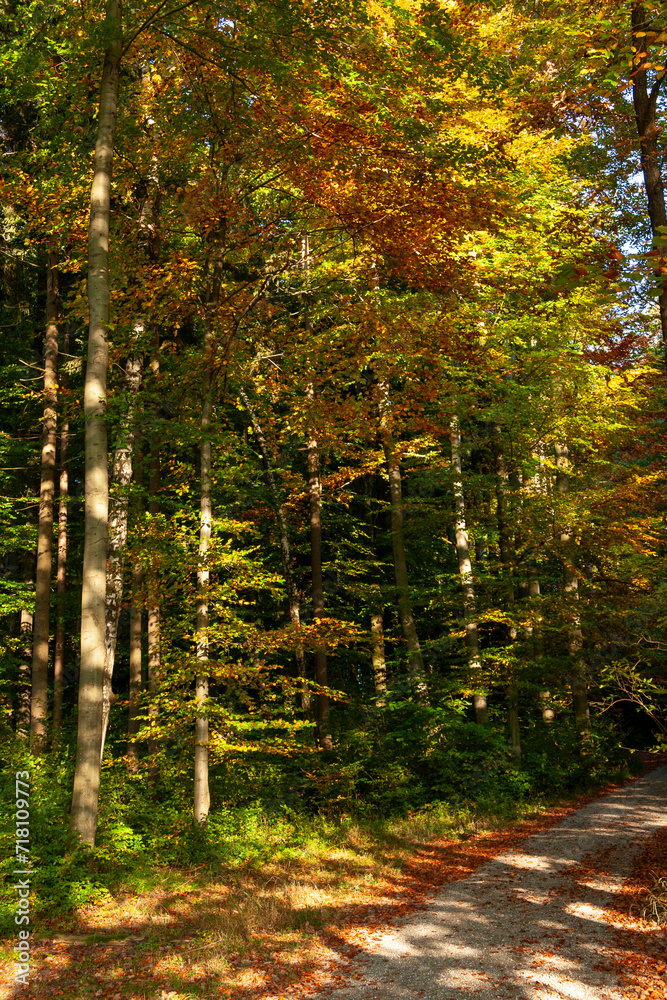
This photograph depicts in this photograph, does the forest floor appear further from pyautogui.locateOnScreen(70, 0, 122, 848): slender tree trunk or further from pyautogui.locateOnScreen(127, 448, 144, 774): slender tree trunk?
pyautogui.locateOnScreen(127, 448, 144, 774): slender tree trunk

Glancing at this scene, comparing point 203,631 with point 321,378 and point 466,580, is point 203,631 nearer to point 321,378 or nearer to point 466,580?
point 321,378

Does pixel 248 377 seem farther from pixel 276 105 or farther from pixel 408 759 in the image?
pixel 408 759

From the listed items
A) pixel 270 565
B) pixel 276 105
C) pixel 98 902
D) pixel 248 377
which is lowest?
pixel 98 902

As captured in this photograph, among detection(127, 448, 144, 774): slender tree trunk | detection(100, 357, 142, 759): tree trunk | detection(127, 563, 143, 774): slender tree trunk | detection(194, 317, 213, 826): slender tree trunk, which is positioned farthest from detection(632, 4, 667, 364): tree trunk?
detection(127, 563, 143, 774): slender tree trunk

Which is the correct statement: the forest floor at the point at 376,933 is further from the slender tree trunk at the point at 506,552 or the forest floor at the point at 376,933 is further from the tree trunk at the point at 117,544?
the slender tree trunk at the point at 506,552

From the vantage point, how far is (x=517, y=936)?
21.9 feet

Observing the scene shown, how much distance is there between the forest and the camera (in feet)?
27.0

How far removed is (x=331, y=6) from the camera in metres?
8.28

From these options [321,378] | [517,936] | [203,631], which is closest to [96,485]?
[203,631]

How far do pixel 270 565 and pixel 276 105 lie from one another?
1141cm

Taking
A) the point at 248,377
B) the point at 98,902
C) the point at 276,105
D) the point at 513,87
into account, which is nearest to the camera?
the point at 98,902

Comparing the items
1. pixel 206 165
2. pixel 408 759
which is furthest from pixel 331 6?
pixel 408 759

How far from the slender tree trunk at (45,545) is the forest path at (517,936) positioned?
349 inches

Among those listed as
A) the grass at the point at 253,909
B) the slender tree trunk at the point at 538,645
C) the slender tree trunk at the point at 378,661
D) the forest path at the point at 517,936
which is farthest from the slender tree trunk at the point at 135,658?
the slender tree trunk at the point at 538,645
